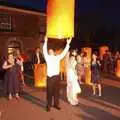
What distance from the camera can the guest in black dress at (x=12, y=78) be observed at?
16.1m

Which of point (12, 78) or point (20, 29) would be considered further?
point (20, 29)

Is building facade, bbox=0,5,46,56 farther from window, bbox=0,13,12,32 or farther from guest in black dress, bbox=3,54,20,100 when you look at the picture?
guest in black dress, bbox=3,54,20,100

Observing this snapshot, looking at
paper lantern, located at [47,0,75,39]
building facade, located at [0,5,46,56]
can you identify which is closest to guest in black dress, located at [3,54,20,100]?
paper lantern, located at [47,0,75,39]

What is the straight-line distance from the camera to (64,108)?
1416cm

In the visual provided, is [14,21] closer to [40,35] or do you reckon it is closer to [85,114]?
[40,35]

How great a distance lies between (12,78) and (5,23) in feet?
61.7

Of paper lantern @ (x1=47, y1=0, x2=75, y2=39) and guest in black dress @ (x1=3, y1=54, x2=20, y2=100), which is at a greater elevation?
paper lantern @ (x1=47, y1=0, x2=75, y2=39)

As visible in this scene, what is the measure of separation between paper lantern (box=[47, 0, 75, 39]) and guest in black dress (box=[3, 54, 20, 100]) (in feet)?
15.0

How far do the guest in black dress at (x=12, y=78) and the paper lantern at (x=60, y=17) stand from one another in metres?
4.59

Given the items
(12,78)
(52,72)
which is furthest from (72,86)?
(12,78)

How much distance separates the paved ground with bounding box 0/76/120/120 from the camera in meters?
12.8

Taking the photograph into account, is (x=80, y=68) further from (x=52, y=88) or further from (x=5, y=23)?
(x=5, y=23)

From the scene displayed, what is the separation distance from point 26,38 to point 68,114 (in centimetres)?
2361

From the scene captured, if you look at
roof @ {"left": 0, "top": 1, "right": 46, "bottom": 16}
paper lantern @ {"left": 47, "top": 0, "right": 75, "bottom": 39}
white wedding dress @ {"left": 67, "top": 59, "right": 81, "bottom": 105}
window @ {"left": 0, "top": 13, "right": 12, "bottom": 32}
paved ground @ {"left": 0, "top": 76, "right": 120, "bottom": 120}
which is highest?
roof @ {"left": 0, "top": 1, "right": 46, "bottom": 16}
